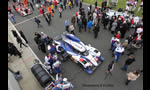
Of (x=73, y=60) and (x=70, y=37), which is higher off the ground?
(x=70, y=37)

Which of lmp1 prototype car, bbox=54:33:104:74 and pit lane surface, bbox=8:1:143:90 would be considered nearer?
pit lane surface, bbox=8:1:143:90

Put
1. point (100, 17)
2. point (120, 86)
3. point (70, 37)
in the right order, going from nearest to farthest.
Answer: point (120, 86)
point (70, 37)
point (100, 17)

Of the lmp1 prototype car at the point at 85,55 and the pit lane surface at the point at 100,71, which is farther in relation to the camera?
the lmp1 prototype car at the point at 85,55

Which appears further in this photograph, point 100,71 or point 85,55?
point 85,55

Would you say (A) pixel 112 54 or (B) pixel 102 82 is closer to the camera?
(B) pixel 102 82

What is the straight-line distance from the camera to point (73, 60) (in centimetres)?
769

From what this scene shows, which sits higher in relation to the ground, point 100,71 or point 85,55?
point 85,55

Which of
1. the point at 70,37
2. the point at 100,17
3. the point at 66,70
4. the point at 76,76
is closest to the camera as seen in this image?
the point at 76,76

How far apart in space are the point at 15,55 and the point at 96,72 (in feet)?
23.3

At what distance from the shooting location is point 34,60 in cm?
809
